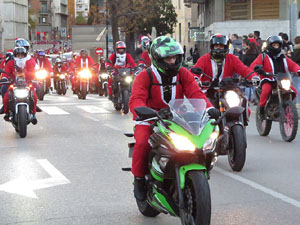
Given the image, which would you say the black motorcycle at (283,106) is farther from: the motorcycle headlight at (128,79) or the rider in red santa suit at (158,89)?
the motorcycle headlight at (128,79)

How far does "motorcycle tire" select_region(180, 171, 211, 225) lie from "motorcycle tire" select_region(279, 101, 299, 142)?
693cm

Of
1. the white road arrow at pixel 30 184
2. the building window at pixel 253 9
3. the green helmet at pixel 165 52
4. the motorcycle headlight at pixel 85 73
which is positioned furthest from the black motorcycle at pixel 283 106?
the building window at pixel 253 9

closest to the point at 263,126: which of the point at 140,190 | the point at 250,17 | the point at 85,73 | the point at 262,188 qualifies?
the point at 262,188

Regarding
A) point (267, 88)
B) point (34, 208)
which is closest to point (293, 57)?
point (267, 88)

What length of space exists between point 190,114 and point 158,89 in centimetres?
93

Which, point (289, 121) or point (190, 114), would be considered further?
point (289, 121)

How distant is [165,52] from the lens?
655 centimetres

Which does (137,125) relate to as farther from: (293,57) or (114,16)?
(114,16)

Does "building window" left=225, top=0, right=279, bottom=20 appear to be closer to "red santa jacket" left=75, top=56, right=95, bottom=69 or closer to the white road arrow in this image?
"red santa jacket" left=75, top=56, right=95, bottom=69

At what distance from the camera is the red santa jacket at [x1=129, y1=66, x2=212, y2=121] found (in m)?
6.71

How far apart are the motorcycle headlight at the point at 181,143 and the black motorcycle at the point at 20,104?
27.9 feet

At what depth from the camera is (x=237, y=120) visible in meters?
10.1

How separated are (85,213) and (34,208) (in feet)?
1.88

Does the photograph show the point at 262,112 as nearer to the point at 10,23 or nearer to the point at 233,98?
the point at 233,98
